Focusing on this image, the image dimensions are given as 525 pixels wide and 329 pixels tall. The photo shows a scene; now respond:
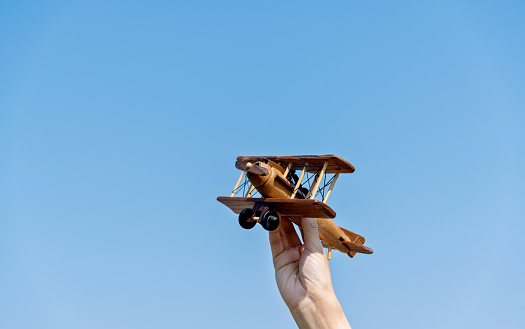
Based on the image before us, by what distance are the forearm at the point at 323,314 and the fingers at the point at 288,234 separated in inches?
78.8

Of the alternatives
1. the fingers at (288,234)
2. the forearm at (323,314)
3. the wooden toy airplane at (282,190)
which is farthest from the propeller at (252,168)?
the forearm at (323,314)

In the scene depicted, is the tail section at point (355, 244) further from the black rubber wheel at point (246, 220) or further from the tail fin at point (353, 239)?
the black rubber wheel at point (246, 220)

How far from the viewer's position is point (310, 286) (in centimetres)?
1315

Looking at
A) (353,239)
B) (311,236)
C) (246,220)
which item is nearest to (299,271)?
(311,236)

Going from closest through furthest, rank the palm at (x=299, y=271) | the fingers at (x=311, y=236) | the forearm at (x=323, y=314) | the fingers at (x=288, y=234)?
the forearm at (x=323, y=314)
the palm at (x=299, y=271)
the fingers at (x=311, y=236)
the fingers at (x=288, y=234)

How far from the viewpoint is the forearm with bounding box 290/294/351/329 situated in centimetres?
1299

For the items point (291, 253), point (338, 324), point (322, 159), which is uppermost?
point (322, 159)

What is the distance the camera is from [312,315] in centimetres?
1310

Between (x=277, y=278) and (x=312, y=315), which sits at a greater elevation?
(x=277, y=278)

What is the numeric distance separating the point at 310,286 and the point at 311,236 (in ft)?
4.03

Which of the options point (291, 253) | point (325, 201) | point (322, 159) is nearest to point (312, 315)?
point (291, 253)

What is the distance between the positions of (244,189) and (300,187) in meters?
1.53

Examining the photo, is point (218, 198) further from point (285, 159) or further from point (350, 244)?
point (350, 244)

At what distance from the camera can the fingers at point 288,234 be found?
1477 cm
